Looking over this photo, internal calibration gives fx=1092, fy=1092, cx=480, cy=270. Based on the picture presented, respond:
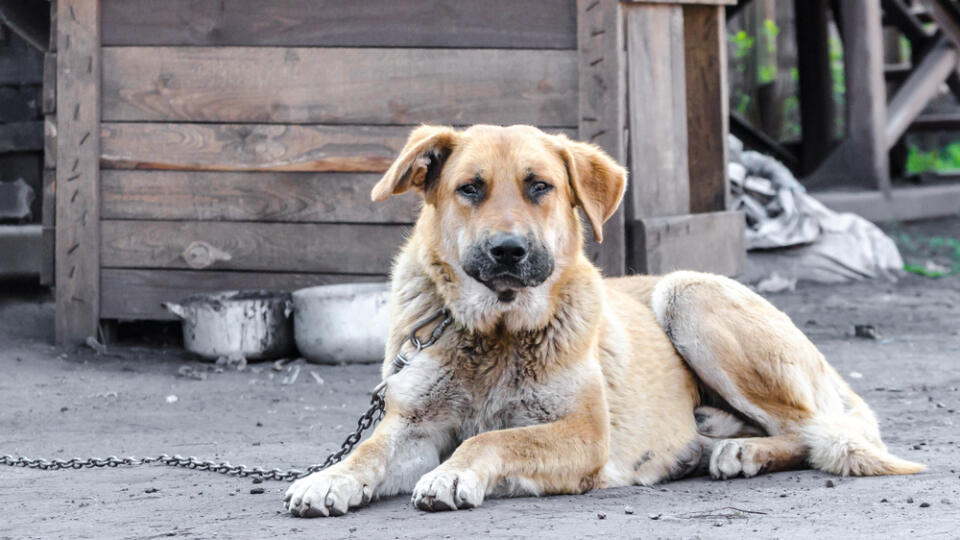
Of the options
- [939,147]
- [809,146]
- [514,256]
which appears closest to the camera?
[514,256]

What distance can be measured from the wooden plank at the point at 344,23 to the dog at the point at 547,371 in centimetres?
311

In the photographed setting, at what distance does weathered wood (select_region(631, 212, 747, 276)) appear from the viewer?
7.31 meters

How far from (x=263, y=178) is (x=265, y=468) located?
332cm

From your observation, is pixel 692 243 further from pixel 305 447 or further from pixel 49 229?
pixel 49 229


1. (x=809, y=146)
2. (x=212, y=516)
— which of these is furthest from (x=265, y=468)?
(x=809, y=146)

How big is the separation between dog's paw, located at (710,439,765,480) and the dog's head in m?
0.94

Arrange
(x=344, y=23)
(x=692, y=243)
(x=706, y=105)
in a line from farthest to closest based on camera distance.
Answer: (x=706, y=105)
(x=692, y=243)
(x=344, y=23)

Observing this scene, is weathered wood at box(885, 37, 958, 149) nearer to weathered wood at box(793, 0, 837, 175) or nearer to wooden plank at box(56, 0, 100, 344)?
weathered wood at box(793, 0, 837, 175)

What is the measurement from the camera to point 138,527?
3279 mm

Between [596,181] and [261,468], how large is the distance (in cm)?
176

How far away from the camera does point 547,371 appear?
3.86m

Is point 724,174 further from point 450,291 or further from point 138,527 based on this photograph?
point 138,527

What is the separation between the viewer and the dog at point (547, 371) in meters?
3.68

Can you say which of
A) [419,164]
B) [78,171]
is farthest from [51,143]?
[419,164]
